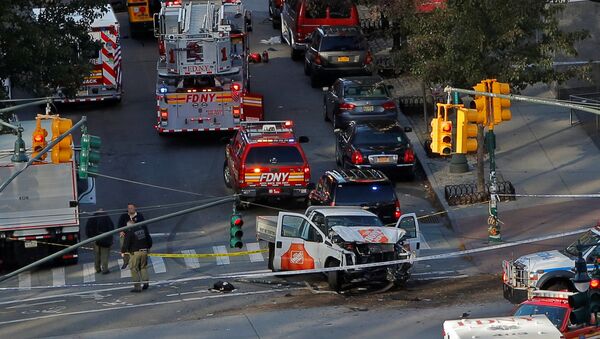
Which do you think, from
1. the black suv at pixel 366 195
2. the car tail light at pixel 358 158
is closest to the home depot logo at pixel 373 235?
the black suv at pixel 366 195

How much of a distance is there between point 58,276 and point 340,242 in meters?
6.91

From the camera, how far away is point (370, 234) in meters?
29.2

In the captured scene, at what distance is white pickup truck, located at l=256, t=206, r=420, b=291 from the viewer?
2889cm

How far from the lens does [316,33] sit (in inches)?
1900

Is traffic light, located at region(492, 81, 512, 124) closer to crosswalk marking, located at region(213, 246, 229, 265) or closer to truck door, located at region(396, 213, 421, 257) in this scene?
truck door, located at region(396, 213, 421, 257)

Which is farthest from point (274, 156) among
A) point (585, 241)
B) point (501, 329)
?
point (501, 329)

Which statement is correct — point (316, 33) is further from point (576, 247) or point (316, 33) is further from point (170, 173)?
point (576, 247)

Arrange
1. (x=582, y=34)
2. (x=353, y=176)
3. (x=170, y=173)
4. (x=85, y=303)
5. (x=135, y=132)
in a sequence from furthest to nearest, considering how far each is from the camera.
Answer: (x=135, y=132)
(x=170, y=173)
(x=582, y=34)
(x=353, y=176)
(x=85, y=303)

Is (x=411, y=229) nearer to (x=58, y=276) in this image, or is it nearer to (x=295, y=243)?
(x=295, y=243)

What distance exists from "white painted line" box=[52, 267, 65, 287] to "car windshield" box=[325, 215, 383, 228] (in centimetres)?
605

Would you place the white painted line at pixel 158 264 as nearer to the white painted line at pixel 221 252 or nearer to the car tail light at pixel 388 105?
the white painted line at pixel 221 252

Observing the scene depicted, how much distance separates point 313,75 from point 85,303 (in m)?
20.2

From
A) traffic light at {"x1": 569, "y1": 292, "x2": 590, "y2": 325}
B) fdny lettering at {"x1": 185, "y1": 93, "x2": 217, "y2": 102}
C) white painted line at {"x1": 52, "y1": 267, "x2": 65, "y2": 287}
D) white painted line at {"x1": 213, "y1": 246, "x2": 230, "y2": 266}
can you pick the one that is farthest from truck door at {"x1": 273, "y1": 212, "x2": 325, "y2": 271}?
fdny lettering at {"x1": 185, "y1": 93, "x2": 217, "y2": 102}

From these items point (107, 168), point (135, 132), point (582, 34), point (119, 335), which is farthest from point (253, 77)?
point (119, 335)
